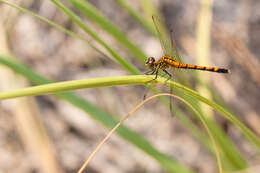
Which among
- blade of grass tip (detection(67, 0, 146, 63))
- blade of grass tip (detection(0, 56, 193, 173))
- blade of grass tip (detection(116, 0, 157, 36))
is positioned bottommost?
blade of grass tip (detection(0, 56, 193, 173))

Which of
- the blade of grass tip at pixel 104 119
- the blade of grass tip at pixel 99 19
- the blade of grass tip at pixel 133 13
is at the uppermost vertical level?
the blade of grass tip at pixel 133 13

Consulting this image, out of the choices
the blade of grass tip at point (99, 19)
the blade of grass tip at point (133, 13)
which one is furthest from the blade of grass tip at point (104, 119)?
the blade of grass tip at point (133, 13)

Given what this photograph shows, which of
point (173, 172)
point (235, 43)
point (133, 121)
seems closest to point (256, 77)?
point (235, 43)

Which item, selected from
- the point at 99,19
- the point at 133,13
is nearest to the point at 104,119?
the point at 99,19

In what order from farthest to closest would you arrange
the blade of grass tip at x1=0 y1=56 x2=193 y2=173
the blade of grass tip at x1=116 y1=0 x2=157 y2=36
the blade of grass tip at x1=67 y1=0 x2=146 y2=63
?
→ the blade of grass tip at x1=116 y1=0 x2=157 y2=36, the blade of grass tip at x1=0 y1=56 x2=193 y2=173, the blade of grass tip at x1=67 y1=0 x2=146 y2=63

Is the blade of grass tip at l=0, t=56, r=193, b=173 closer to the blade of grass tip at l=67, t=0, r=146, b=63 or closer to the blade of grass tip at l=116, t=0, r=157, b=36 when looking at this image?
the blade of grass tip at l=67, t=0, r=146, b=63

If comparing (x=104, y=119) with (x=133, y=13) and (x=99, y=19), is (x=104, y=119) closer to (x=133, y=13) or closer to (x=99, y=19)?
(x=99, y=19)

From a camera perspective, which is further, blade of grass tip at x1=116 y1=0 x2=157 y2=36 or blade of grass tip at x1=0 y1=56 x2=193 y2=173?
blade of grass tip at x1=116 y1=0 x2=157 y2=36

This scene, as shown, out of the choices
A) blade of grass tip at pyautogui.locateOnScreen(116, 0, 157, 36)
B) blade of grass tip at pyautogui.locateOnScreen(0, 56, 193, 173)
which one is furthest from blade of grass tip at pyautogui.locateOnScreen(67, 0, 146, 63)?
blade of grass tip at pyautogui.locateOnScreen(0, 56, 193, 173)

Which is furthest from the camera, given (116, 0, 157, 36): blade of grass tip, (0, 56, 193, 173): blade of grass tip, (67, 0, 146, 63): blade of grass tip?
(116, 0, 157, 36): blade of grass tip

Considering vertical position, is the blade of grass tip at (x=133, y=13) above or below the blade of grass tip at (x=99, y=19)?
above

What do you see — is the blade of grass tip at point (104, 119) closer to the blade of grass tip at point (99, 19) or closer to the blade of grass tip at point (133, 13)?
the blade of grass tip at point (99, 19)

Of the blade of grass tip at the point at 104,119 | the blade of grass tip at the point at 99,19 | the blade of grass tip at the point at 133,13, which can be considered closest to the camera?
the blade of grass tip at the point at 99,19
